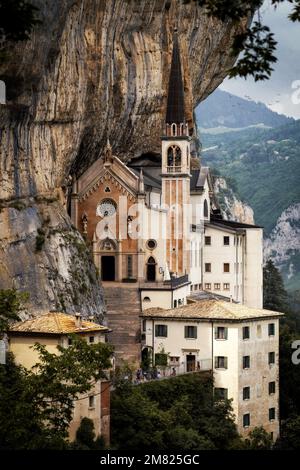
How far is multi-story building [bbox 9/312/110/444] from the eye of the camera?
6438 centimetres

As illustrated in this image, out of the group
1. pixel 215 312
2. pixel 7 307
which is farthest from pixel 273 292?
pixel 7 307

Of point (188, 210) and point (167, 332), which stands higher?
point (188, 210)

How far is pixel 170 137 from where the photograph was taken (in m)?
98.6

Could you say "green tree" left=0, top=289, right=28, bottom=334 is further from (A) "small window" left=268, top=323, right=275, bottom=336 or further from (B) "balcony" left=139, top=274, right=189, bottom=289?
A: (B) "balcony" left=139, top=274, right=189, bottom=289

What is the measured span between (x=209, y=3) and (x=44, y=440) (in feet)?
73.5

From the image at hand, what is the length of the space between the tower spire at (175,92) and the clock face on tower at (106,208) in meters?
7.31

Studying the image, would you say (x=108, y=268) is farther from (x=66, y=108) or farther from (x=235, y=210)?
(x=235, y=210)

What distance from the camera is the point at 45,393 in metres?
54.4

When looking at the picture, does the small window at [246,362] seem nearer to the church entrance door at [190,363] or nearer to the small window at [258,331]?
the small window at [258,331]

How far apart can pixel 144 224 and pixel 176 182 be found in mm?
4460

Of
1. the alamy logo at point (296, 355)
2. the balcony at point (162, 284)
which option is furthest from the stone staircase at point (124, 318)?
the alamy logo at point (296, 355)
